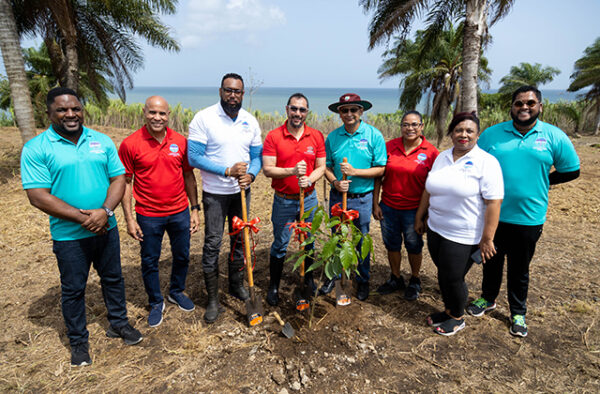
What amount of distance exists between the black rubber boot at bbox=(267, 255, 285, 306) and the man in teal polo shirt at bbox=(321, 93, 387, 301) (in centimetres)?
89

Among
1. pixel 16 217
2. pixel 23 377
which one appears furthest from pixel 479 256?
pixel 16 217

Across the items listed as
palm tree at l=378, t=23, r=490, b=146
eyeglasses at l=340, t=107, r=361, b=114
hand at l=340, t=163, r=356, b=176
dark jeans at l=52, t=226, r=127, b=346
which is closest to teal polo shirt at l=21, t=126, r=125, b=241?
dark jeans at l=52, t=226, r=127, b=346

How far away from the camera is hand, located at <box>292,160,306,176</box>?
3.20m

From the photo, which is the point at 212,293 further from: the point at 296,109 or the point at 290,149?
the point at 296,109

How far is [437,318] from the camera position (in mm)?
3383

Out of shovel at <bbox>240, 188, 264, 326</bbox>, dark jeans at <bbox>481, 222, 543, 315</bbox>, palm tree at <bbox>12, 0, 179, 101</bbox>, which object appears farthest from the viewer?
palm tree at <bbox>12, 0, 179, 101</bbox>

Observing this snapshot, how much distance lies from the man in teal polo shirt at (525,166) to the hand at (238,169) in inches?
88.9

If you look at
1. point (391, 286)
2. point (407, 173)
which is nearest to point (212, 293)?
point (391, 286)

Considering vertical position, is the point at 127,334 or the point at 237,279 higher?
the point at 237,279

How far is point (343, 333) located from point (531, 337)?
1.77m

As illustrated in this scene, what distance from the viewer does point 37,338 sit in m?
3.20

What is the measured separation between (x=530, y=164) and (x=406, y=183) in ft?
3.48

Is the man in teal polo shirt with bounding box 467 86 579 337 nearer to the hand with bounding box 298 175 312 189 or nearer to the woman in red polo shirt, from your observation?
the woman in red polo shirt

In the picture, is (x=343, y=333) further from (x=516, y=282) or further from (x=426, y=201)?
(x=516, y=282)
